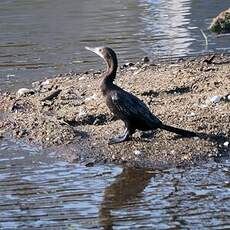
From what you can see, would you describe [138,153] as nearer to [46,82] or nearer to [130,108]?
[130,108]

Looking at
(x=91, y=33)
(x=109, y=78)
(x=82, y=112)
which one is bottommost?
(x=91, y=33)

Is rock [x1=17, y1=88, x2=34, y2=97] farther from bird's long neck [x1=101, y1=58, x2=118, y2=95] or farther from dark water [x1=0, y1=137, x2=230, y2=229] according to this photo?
dark water [x1=0, y1=137, x2=230, y2=229]

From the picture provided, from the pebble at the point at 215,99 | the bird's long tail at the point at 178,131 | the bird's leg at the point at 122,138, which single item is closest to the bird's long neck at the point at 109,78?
the bird's leg at the point at 122,138

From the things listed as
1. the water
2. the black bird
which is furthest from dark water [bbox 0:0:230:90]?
the black bird

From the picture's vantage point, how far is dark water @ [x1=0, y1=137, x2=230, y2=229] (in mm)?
6375

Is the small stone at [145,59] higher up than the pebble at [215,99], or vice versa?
the pebble at [215,99]

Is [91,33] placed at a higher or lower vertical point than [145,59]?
lower

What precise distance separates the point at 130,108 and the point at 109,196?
59.2 inches

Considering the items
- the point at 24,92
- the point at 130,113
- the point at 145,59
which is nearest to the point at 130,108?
the point at 130,113

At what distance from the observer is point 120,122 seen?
9.13 m

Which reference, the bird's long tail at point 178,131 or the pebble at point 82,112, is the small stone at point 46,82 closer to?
the pebble at point 82,112

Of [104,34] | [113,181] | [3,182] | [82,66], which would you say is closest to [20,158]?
[3,182]

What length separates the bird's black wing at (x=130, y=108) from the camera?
8266 mm

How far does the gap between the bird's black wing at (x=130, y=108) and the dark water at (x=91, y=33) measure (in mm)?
3951
